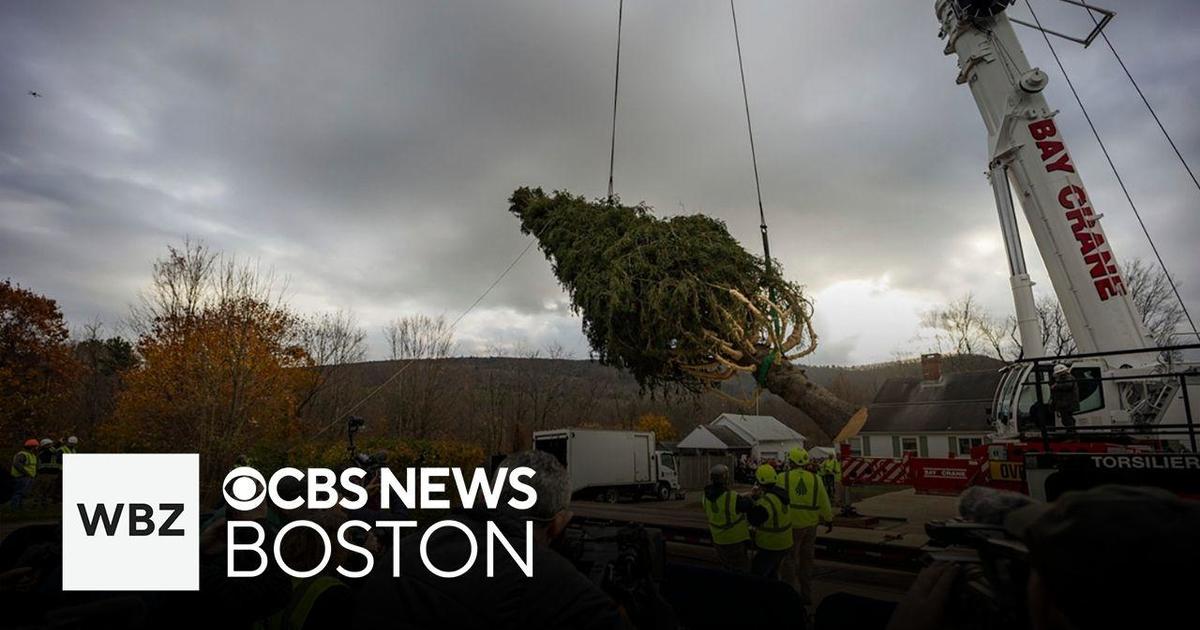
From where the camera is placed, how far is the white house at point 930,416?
31641 mm

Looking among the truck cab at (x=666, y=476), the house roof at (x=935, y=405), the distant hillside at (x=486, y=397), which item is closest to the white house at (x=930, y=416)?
the house roof at (x=935, y=405)

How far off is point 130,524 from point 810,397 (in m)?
8.54

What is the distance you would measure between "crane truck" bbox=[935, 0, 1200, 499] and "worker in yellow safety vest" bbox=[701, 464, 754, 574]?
127 inches

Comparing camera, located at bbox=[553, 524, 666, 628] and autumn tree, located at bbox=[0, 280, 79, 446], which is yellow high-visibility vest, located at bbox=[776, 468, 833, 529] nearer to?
camera, located at bbox=[553, 524, 666, 628]

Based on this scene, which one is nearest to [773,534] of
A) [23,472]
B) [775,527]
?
[775,527]

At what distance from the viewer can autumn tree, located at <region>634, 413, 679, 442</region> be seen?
2037 inches

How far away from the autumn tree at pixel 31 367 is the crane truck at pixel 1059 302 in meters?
35.5

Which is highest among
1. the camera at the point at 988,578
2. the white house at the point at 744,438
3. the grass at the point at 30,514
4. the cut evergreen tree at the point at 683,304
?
the cut evergreen tree at the point at 683,304

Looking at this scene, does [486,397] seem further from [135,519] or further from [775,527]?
[135,519]

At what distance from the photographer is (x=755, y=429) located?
43.9m

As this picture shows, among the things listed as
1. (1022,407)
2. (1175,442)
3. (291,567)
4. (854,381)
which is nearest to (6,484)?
(291,567)

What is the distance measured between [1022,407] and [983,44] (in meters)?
6.22

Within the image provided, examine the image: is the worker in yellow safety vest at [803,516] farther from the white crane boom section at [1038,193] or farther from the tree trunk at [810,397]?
the white crane boom section at [1038,193]

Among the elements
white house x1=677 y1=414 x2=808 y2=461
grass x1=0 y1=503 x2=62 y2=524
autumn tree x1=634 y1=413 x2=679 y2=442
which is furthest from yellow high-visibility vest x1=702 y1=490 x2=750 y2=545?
autumn tree x1=634 y1=413 x2=679 y2=442
